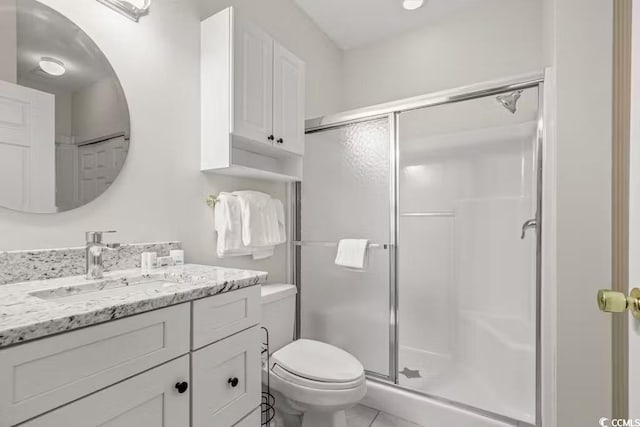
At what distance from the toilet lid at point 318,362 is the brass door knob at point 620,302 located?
1.01m

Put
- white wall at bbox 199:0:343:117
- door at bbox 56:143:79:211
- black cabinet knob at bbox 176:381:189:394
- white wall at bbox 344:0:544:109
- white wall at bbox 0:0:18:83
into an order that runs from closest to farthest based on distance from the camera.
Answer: black cabinet knob at bbox 176:381:189:394
white wall at bbox 0:0:18:83
door at bbox 56:143:79:211
white wall at bbox 199:0:343:117
white wall at bbox 344:0:544:109

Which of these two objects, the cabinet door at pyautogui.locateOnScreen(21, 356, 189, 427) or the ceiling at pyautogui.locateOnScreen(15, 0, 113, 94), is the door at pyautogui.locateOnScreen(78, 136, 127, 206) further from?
the cabinet door at pyautogui.locateOnScreen(21, 356, 189, 427)

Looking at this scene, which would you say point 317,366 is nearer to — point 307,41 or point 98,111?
point 98,111

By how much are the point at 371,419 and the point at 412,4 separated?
2.78 meters

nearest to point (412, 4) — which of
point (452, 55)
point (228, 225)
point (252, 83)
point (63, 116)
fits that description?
point (452, 55)

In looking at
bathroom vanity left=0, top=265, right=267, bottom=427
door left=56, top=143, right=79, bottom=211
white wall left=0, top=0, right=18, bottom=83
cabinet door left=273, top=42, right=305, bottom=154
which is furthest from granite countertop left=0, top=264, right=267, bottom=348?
cabinet door left=273, top=42, right=305, bottom=154

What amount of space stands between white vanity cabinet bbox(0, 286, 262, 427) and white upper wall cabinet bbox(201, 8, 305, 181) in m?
0.79

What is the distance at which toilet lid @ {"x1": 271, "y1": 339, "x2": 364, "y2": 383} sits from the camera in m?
1.39

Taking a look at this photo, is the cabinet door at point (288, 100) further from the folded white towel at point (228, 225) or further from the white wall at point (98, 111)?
the white wall at point (98, 111)

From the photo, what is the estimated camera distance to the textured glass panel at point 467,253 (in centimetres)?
191

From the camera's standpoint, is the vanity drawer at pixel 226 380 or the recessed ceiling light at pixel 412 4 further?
the recessed ceiling light at pixel 412 4

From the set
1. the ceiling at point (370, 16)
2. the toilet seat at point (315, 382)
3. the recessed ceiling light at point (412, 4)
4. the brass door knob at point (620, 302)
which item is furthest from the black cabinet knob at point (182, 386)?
the recessed ceiling light at point (412, 4)

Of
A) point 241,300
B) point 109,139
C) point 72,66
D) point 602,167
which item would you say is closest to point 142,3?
point 72,66

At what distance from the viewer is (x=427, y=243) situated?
7.68ft
